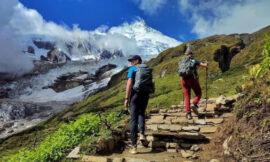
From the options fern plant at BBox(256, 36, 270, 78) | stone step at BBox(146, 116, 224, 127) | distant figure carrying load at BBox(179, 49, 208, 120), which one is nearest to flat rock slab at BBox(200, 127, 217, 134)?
stone step at BBox(146, 116, 224, 127)

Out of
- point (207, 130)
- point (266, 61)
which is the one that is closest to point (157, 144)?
point (207, 130)

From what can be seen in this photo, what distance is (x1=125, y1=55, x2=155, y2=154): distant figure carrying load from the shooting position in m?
6.15

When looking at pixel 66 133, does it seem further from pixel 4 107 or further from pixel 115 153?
pixel 4 107

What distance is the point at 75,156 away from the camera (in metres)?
6.36

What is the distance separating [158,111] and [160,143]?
373 cm

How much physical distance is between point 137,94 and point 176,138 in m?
1.63

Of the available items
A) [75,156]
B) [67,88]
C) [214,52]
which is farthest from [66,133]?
[67,88]

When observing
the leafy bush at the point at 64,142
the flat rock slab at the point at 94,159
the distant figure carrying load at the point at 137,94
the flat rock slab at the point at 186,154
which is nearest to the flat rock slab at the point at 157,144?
the distant figure carrying load at the point at 137,94

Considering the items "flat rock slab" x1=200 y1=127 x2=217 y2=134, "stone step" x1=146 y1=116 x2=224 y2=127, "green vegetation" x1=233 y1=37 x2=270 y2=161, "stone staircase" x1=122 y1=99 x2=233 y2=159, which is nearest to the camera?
"green vegetation" x1=233 y1=37 x2=270 y2=161

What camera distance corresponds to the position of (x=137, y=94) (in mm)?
6199

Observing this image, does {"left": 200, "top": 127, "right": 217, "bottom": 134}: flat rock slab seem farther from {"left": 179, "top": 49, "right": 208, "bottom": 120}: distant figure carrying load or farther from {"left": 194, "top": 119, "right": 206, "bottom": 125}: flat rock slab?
{"left": 179, "top": 49, "right": 208, "bottom": 120}: distant figure carrying load

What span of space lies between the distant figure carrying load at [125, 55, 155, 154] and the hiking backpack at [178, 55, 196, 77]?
2.01 meters

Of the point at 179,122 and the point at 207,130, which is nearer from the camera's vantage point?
the point at 207,130

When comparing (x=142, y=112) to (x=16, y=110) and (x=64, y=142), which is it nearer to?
(x=64, y=142)
